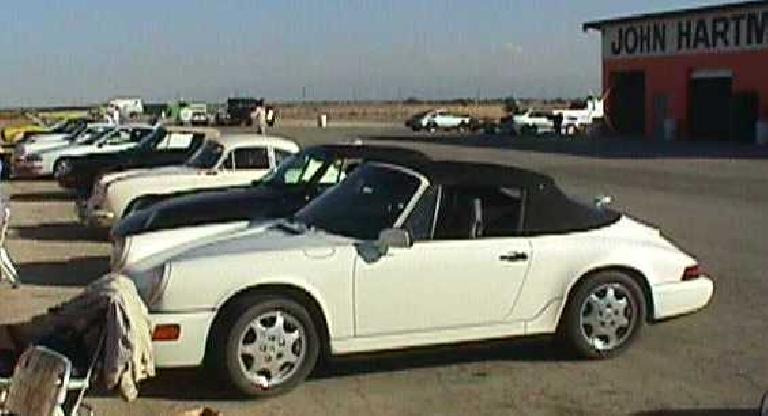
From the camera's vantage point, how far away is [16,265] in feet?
43.0

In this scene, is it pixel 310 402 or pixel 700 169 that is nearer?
pixel 310 402

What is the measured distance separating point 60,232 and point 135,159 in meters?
3.04

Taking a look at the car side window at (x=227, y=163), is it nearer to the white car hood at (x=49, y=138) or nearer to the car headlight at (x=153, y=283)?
the car headlight at (x=153, y=283)

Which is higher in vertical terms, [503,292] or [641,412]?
[503,292]

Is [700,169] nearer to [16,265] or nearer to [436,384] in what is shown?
[16,265]

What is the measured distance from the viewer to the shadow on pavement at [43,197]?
2257cm

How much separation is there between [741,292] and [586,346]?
3.29m

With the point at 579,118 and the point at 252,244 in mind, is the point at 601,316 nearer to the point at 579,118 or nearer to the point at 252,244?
the point at 252,244

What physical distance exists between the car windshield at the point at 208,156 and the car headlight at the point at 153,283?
8295 mm

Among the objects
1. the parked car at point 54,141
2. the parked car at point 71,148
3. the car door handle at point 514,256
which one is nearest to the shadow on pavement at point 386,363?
the car door handle at point 514,256

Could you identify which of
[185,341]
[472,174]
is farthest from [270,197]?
[185,341]

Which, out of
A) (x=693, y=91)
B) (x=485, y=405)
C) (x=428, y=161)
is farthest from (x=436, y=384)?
(x=693, y=91)

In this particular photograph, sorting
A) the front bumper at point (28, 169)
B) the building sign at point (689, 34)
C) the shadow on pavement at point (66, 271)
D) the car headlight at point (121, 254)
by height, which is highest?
the building sign at point (689, 34)

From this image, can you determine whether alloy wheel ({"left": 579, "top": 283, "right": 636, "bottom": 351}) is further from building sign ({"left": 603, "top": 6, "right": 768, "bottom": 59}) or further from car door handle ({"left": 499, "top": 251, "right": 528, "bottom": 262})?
building sign ({"left": 603, "top": 6, "right": 768, "bottom": 59})
